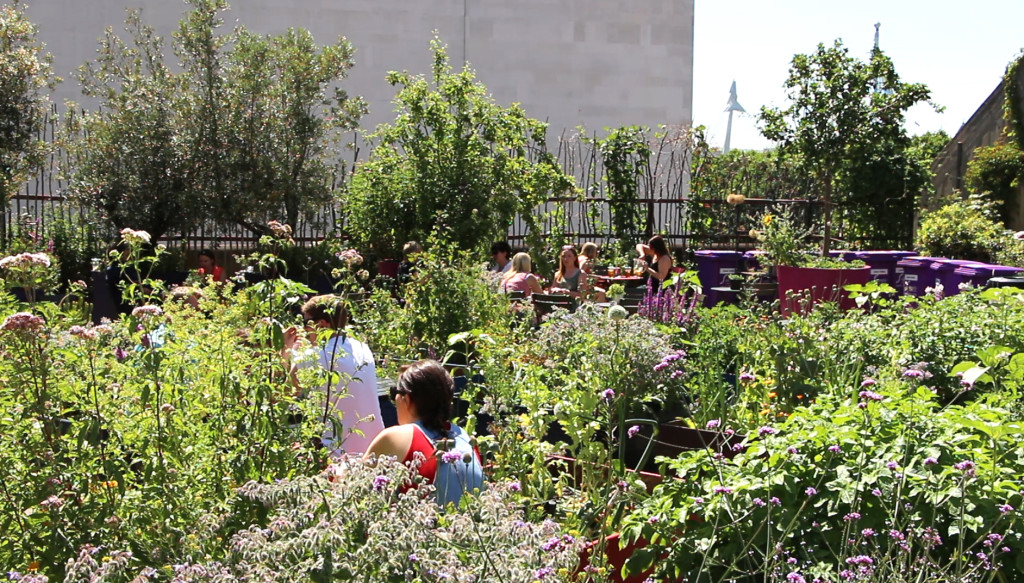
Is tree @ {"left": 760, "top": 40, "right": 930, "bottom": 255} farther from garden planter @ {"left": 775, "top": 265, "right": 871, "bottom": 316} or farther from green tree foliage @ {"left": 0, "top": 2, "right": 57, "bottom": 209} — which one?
green tree foliage @ {"left": 0, "top": 2, "right": 57, "bottom": 209}

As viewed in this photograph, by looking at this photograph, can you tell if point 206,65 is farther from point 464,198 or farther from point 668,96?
point 668,96

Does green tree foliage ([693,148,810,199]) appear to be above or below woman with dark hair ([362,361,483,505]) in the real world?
above

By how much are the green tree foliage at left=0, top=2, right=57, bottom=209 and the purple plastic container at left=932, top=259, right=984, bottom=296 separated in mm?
11431

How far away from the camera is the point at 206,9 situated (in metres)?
12.6

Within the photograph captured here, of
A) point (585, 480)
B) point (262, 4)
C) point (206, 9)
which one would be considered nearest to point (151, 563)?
point (585, 480)

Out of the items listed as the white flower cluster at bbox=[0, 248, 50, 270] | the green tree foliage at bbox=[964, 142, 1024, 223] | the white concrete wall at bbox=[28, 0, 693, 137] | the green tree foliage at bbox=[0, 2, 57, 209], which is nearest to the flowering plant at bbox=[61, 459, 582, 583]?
the white flower cluster at bbox=[0, 248, 50, 270]

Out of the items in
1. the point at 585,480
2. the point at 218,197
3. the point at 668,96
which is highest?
the point at 668,96

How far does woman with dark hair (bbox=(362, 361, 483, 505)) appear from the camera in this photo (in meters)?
3.27

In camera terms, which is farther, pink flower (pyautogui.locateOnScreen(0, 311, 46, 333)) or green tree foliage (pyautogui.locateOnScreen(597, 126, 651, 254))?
green tree foliage (pyautogui.locateOnScreen(597, 126, 651, 254))

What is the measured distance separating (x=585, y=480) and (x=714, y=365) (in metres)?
1.23

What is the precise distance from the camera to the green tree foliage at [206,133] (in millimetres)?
12297

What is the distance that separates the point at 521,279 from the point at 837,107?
7.61 meters

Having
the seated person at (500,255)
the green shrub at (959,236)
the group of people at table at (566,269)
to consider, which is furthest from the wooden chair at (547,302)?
the green shrub at (959,236)

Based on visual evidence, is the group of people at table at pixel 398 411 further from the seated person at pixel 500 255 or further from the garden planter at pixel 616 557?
the seated person at pixel 500 255
